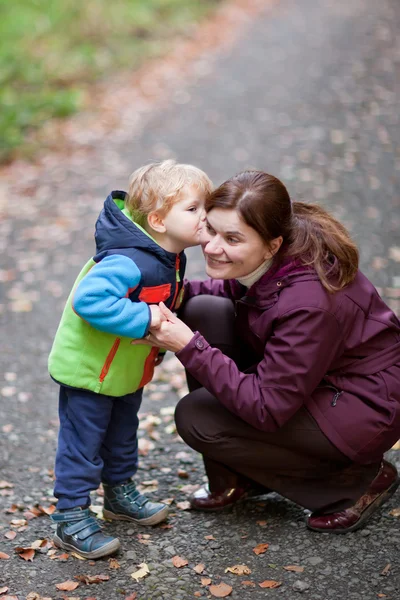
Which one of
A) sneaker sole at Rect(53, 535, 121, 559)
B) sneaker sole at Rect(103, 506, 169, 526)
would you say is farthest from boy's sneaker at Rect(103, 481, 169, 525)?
sneaker sole at Rect(53, 535, 121, 559)

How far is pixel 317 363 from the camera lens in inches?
118

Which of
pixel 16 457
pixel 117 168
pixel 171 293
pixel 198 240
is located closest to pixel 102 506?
pixel 16 457

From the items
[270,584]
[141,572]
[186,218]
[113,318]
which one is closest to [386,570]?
[270,584]

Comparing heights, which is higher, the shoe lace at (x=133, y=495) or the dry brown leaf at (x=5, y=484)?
the shoe lace at (x=133, y=495)

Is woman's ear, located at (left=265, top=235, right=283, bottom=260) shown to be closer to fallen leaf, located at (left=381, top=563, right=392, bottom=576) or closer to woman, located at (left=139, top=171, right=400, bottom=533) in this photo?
woman, located at (left=139, top=171, right=400, bottom=533)

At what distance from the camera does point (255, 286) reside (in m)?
3.17

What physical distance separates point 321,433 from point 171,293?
34.3 inches

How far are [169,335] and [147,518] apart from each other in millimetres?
1000

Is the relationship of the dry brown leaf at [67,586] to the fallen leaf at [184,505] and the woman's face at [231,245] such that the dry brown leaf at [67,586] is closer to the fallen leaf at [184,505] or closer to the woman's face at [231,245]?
the fallen leaf at [184,505]

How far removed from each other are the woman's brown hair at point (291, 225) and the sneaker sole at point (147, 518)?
4.31 ft

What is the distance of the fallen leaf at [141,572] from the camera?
3094 mm

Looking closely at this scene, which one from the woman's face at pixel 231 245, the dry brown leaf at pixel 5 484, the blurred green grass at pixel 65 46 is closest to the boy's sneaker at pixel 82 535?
the dry brown leaf at pixel 5 484

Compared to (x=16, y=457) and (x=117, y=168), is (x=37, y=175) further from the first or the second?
(x=16, y=457)

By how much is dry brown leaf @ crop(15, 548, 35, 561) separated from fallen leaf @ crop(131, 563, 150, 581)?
1.54ft
